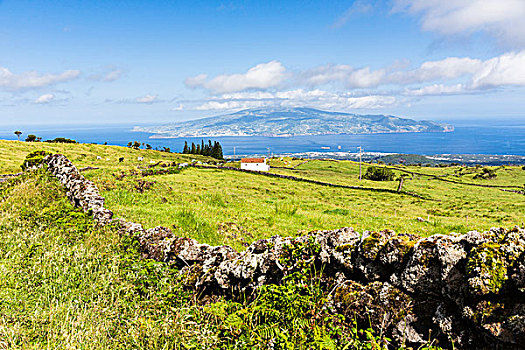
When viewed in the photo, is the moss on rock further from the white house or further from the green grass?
the white house

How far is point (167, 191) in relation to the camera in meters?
23.0

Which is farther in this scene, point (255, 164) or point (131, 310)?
point (255, 164)

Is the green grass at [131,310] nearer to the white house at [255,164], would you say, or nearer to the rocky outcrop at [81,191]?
the rocky outcrop at [81,191]

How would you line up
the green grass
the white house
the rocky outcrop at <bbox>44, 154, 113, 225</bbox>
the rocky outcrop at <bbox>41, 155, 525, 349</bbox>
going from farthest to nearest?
the white house → the rocky outcrop at <bbox>44, 154, 113, 225</bbox> → the green grass → the rocky outcrop at <bbox>41, 155, 525, 349</bbox>

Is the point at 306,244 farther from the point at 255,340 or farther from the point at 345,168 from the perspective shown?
the point at 345,168

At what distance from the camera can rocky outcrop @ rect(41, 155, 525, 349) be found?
4125 millimetres

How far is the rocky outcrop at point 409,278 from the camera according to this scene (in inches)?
162

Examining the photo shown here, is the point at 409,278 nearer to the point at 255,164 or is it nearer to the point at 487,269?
the point at 487,269

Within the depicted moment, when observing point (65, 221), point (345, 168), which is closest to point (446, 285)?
point (65, 221)

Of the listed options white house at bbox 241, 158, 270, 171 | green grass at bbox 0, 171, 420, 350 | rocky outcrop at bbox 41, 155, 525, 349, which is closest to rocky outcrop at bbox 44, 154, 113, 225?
green grass at bbox 0, 171, 420, 350

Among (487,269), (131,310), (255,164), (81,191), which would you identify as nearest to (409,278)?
(487,269)

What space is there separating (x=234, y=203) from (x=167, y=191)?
17.6 ft

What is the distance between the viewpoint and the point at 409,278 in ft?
16.6

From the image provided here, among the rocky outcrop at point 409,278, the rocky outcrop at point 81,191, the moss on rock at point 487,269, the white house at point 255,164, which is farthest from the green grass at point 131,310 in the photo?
the white house at point 255,164
